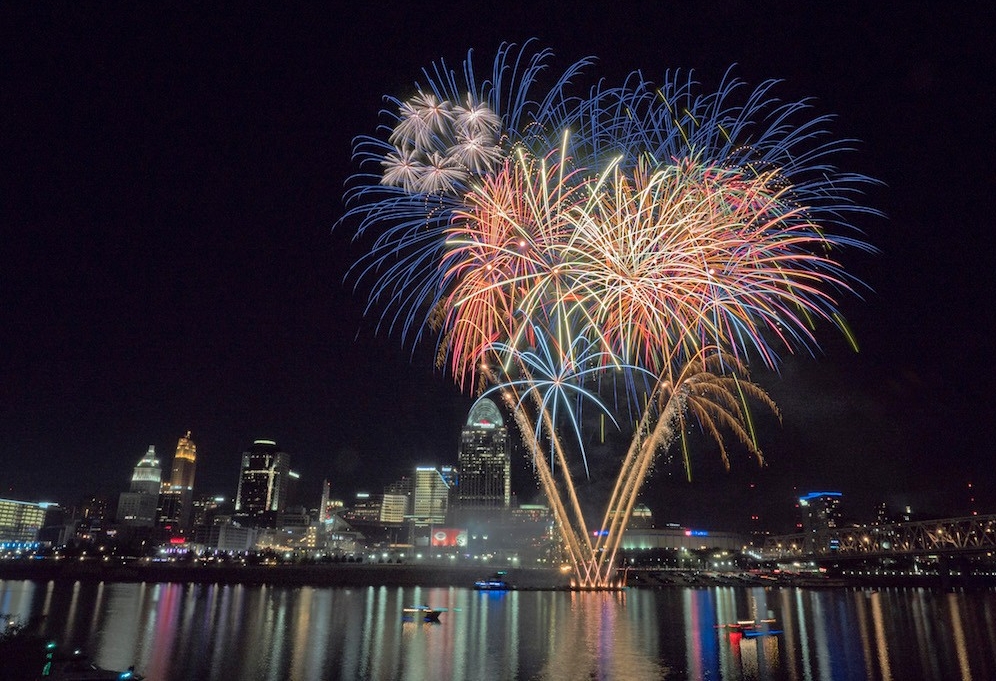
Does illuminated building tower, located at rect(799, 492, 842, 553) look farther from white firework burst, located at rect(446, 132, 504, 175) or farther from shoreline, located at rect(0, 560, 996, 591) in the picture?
white firework burst, located at rect(446, 132, 504, 175)

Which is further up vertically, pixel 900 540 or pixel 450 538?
pixel 900 540

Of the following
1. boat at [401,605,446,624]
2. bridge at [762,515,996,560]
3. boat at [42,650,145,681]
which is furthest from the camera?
bridge at [762,515,996,560]

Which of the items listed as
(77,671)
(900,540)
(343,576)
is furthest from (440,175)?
(900,540)

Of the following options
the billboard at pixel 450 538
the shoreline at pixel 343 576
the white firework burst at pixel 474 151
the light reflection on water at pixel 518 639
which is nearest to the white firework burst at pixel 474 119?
the white firework burst at pixel 474 151

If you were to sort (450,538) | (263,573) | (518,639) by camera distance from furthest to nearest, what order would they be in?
(450,538), (263,573), (518,639)

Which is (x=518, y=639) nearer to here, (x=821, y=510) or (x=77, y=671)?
(x=77, y=671)

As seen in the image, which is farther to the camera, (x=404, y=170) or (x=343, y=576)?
(x=343, y=576)

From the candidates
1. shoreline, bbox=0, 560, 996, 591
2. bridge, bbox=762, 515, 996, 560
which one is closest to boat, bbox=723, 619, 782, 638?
shoreline, bbox=0, 560, 996, 591

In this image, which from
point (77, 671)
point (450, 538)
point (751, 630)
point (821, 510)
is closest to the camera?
point (77, 671)
